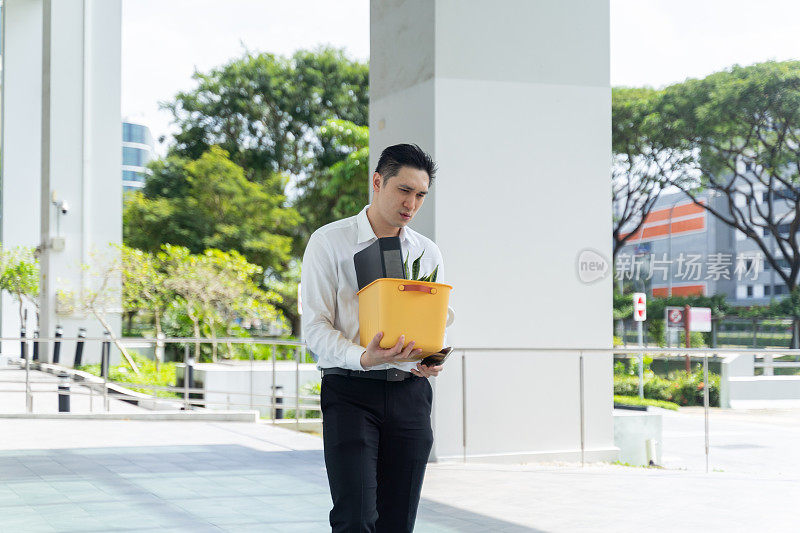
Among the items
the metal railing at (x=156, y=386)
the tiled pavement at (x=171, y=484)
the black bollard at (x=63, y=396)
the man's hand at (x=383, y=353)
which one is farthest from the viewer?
the metal railing at (x=156, y=386)

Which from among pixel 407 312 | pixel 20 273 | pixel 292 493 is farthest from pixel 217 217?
pixel 407 312

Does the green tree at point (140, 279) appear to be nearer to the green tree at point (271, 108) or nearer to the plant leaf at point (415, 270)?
the green tree at point (271, 108)

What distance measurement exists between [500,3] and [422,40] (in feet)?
2.05

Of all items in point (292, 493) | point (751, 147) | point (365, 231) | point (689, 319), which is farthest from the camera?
point (689, 319)

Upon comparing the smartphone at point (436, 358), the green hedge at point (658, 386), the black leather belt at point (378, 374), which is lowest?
the green hedge at point (658, 386)

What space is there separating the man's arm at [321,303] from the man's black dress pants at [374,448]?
9 centimetres

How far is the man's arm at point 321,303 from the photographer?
6.81 feet

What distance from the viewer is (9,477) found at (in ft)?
17.2

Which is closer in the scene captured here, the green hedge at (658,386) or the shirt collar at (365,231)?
the shirt collar at (365,231)

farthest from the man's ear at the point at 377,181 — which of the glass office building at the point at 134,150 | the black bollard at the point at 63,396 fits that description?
the glass office building at the point at 134,150

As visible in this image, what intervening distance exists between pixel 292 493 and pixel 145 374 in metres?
9.50

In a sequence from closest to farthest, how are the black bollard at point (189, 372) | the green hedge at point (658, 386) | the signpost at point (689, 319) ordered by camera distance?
the black bollard at point (189, 372), the green hedge at point (658, 386), the signpost at point (689, 319)

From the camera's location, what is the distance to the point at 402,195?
84.1 inches

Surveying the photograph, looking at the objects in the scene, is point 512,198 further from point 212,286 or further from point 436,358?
point 212,286
